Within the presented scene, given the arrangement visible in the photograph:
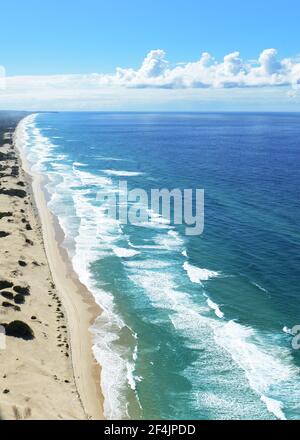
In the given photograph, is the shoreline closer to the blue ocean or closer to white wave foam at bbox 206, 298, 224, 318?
the blue ocean

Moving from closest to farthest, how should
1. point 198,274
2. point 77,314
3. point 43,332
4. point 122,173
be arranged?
point 43,332
point 77,314
point 198,274
point 122,173

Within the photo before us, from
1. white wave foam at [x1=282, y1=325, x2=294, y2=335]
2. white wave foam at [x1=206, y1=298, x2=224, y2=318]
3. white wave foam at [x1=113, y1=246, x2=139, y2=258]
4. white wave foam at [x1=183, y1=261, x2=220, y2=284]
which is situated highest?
white wave foam at [x1=113, y1=246, x2=139, y2=258]

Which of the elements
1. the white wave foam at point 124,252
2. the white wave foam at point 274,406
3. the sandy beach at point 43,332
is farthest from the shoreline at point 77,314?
the white wave foam at point 274,406

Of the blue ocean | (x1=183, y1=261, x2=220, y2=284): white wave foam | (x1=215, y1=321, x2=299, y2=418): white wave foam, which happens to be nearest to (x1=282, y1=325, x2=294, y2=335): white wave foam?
the blue ocean

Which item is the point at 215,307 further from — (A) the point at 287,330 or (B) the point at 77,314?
(B) the point at 77,314

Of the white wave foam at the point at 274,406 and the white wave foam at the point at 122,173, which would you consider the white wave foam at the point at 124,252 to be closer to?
the white wave foam at the point at 274,406

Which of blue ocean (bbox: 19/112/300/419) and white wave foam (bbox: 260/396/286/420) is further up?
blue ocean (bbox: 19/112/300/419)

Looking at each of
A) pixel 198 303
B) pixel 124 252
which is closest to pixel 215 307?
pixel 198 303
